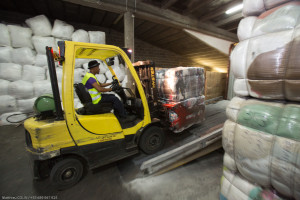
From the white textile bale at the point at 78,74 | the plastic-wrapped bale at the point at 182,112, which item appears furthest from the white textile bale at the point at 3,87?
the plastic-wrapped bale at the point at 182,112

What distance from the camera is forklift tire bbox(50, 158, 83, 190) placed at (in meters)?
2.05

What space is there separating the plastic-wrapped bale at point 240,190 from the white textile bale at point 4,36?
6806mm

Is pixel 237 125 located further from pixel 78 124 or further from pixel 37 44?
pixel 37 44

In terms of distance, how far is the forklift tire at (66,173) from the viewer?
2050 mm

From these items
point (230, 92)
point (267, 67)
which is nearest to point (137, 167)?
point (267, 67)

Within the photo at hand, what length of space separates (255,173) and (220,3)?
5641mm

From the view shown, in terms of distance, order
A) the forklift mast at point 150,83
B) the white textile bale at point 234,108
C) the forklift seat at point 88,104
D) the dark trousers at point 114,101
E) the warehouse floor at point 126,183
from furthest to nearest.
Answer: the forklift mast at point 150,83, the dark trousers at point 114,101, the forklift seat at point 88,104, the warehouse floor at point 126,183, the white textile bale at point 234,108

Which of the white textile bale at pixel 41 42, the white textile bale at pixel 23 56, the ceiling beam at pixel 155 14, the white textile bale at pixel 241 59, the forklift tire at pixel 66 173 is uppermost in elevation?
the ceiling beam at pixel 155 14

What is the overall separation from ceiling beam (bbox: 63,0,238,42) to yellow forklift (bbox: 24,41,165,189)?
7.71ft

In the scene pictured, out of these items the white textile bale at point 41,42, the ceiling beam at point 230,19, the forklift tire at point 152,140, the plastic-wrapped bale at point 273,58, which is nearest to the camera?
the plastic-wrapped bale at point 273,58

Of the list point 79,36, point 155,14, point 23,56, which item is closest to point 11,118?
point 23,56

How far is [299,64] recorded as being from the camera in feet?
3.17

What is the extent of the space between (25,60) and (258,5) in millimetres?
6333

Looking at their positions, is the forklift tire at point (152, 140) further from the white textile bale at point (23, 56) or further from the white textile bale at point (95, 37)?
the white textile bale at point (23, 56)
